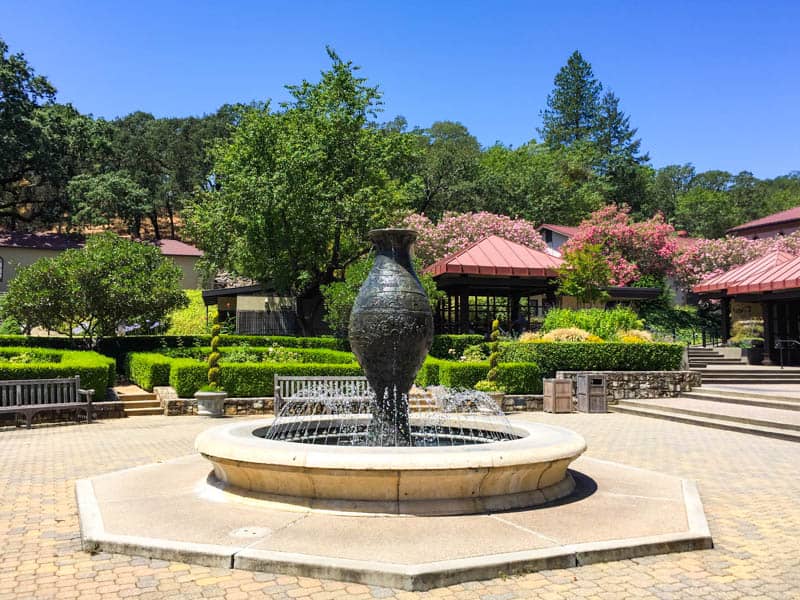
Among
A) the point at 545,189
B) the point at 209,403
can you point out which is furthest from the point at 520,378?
the point at 545,189

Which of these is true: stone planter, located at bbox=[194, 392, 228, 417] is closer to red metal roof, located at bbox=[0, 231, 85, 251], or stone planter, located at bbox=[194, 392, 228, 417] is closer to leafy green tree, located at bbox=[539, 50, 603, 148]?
red metal roof, located at bbox=[0, 231, 85, 251]

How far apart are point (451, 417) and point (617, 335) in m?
13.9

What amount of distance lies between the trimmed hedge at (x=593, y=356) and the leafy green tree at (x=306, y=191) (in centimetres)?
1143

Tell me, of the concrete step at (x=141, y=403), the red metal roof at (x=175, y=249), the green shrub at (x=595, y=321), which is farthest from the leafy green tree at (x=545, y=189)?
the concrete step at (x=141, y=403)

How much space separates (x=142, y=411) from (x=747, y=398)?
16163 millimetres

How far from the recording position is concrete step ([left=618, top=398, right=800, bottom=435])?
13719mm

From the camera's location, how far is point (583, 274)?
26.8 metres

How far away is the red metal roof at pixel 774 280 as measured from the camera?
78.9 ft

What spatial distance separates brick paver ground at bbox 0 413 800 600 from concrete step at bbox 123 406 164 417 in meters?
5.57

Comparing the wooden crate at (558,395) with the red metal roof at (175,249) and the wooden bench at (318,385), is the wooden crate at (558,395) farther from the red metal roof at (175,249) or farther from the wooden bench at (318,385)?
the red metal roof at (175,249)

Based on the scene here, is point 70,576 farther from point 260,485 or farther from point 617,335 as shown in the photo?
point 617,335

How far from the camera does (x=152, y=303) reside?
2222cm

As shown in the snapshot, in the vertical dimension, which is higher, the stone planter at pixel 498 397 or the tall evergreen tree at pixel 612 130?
the tall evergreen tree at pixel 612 130

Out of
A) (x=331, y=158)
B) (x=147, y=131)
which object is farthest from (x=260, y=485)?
(x=147, y=131)
